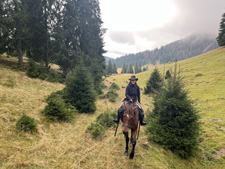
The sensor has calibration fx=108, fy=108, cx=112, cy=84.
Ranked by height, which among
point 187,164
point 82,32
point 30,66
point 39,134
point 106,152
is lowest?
point 187,164

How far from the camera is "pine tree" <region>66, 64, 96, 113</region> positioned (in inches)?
457

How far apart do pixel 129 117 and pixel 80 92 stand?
757 centimetres

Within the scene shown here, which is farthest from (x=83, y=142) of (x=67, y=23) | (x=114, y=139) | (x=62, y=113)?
(x=67, y=23)

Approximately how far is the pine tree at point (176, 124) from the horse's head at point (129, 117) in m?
2.49

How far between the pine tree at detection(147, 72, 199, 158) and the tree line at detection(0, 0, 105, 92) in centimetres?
1333

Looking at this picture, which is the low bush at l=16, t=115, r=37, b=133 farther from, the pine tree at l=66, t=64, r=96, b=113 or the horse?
the pine tree at l=66, t=64, r=96, b=113

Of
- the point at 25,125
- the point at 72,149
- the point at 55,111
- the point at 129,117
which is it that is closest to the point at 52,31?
the point at 55,111

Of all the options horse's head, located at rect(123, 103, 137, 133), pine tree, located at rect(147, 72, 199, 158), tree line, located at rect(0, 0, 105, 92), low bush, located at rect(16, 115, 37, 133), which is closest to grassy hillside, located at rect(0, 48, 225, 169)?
low bush, located at rect(16, 115, 37, 133)

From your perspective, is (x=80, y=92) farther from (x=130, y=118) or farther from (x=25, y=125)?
(x=130, y=118)

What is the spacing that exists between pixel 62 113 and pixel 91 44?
21.0m

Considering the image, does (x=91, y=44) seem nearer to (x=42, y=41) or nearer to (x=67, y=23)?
(x=67, y=23)

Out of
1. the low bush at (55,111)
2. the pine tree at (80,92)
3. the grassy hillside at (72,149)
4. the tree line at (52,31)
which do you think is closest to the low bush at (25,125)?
the grassy hillside at (72,149)

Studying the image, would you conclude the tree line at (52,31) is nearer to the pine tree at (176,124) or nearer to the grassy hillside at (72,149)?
the grassy hillside at (72,149)

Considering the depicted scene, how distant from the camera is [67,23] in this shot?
2284 cm
